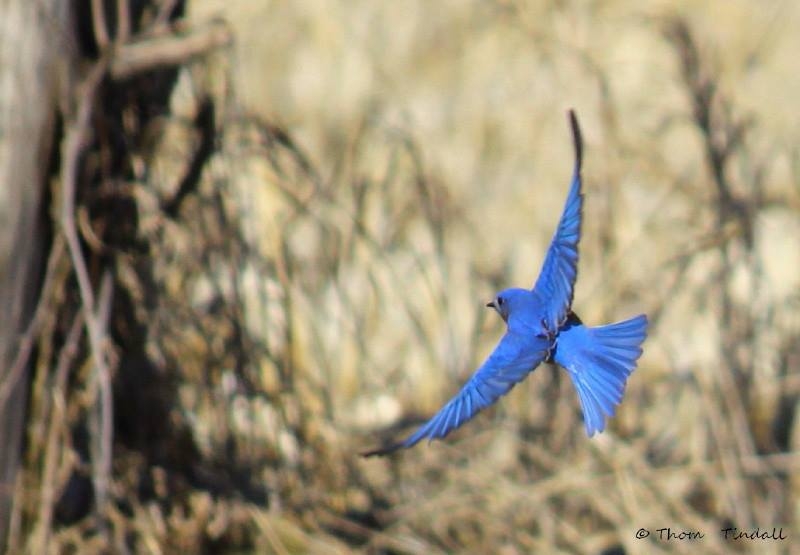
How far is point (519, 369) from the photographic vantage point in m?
1.05

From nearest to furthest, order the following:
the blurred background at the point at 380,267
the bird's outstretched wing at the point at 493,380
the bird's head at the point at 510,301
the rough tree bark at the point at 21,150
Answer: the bird's outstretched wing at the point at 493,380 → the bird's head at the point at 510,301 → the rough tree bark at the point at 21,150 → the blurred background at the point at 380,267

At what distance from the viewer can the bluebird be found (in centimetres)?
107

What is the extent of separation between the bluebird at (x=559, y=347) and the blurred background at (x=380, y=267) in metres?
1.86

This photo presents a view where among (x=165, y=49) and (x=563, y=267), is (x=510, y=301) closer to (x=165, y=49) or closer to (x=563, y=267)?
(x=563, y=267)

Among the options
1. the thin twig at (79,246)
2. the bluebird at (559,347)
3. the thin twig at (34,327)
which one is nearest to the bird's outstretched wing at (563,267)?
the bluebird at (559,347)

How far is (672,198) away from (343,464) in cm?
99

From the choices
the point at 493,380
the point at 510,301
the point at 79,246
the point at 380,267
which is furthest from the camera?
the point at 380,267

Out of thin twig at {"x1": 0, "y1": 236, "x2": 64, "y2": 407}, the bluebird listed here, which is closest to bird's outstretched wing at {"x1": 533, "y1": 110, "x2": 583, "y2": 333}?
the bluebird

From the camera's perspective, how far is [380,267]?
325 centimetres

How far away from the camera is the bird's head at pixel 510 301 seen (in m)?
1.16

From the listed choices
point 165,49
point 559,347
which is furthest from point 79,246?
point 559,347

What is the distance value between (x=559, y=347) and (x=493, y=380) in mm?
154

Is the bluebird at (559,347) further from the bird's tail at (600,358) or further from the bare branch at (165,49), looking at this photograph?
the bare branch at (165,49)

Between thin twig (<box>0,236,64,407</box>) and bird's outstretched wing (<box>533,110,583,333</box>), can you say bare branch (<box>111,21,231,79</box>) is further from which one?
bird's outstretched wing (<box>533,110,583,333</box>)
